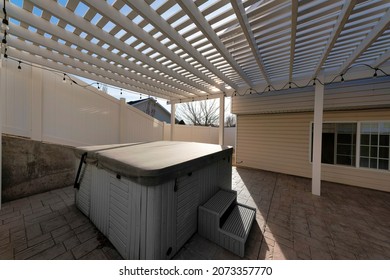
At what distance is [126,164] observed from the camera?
5.52 feet

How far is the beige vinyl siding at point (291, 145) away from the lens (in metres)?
4.26

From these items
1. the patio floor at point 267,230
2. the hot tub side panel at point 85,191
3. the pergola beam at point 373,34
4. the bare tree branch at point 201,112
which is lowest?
the patio floor at point 267,230

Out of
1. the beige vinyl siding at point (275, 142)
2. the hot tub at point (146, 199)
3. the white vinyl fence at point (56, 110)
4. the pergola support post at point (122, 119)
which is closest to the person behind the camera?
the hot tub at point (146, 199)

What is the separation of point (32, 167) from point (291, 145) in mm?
7351

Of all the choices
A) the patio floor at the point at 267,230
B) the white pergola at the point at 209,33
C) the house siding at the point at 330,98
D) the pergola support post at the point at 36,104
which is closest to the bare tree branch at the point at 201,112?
the house siding at the point at 330,98

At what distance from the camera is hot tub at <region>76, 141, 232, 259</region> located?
1540 mm

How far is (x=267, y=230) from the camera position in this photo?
2.38 meters

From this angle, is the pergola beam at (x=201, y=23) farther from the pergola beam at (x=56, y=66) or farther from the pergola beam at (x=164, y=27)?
the pergola beam at (x=56, y=66)

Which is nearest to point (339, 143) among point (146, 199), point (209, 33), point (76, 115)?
point (209, 33)

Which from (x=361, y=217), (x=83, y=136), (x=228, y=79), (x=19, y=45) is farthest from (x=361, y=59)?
(x=83, y=136)

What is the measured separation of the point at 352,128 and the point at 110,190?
637 centimetres

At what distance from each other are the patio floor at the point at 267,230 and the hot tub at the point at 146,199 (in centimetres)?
27

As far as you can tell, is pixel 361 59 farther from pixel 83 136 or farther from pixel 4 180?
pixel 4 180

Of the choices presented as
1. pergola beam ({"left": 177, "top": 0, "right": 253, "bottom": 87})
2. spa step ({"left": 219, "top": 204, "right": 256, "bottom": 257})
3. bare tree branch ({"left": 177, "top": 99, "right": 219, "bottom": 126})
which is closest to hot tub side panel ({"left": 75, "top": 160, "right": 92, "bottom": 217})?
spa step ({"left": 219, "top": 204, "right": 256, "bottom": 257})
